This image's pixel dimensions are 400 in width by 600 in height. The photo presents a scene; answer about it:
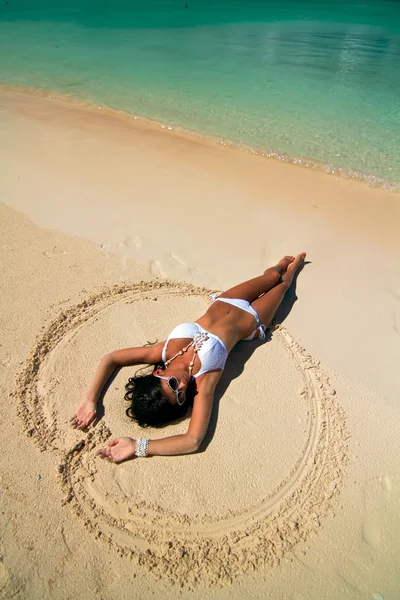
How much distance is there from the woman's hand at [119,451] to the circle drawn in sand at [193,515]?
0.06 metres

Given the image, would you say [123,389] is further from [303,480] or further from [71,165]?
[71,165]

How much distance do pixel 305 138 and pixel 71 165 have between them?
4.36m

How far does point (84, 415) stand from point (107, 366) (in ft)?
1.44

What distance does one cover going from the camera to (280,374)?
3775 millimetres

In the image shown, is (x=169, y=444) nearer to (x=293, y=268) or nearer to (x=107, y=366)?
(x=107, y=366)

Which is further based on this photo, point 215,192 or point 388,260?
point 215,192

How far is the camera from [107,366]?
3562mm

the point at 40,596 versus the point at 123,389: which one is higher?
the point at 123,389

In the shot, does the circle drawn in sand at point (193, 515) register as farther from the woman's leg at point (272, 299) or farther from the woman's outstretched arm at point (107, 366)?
the woman's leg at point (272, 299)

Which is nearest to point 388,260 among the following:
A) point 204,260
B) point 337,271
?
point 337,271

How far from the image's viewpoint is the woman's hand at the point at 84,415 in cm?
328

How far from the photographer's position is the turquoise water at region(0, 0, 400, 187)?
8258mm

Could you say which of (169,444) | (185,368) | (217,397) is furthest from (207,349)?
(169,444)

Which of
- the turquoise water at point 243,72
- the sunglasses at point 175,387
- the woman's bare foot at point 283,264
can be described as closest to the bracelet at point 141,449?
the sunglasses at point 175,387
